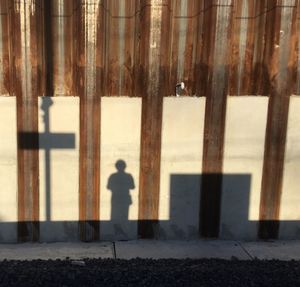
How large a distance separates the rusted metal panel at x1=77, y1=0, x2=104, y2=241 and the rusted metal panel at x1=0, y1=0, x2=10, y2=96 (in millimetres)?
1030

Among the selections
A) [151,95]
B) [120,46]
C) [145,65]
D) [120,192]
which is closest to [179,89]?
[151,95]

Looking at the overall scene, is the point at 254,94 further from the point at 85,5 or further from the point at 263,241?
the point at 85,5

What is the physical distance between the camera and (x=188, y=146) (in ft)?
25.8

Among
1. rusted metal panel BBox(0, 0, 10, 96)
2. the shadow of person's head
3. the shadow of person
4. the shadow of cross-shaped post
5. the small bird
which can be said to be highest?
rusted metal panel BBox(0, 0, 10, 96)

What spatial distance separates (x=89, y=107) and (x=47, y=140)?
0.80m

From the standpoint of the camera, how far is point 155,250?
755 cm

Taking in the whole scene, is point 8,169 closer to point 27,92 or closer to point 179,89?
point 27,92

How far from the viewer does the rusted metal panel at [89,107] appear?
7402 millimetres

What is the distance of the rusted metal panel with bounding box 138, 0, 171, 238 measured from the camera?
748cm

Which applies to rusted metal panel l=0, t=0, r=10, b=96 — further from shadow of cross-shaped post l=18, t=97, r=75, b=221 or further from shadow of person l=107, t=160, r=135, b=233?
shadow of person l=107, t=160, r=135, b=233

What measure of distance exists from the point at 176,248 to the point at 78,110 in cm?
253

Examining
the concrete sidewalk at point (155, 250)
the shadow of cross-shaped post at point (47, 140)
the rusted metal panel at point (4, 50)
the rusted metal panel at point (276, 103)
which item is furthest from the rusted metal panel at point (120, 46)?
the concrete sidewalk at point (155, 250)

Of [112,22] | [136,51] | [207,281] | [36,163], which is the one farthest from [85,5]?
[207,281]

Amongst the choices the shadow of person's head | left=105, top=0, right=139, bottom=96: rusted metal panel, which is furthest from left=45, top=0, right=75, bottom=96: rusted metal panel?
the shadow of person's head
